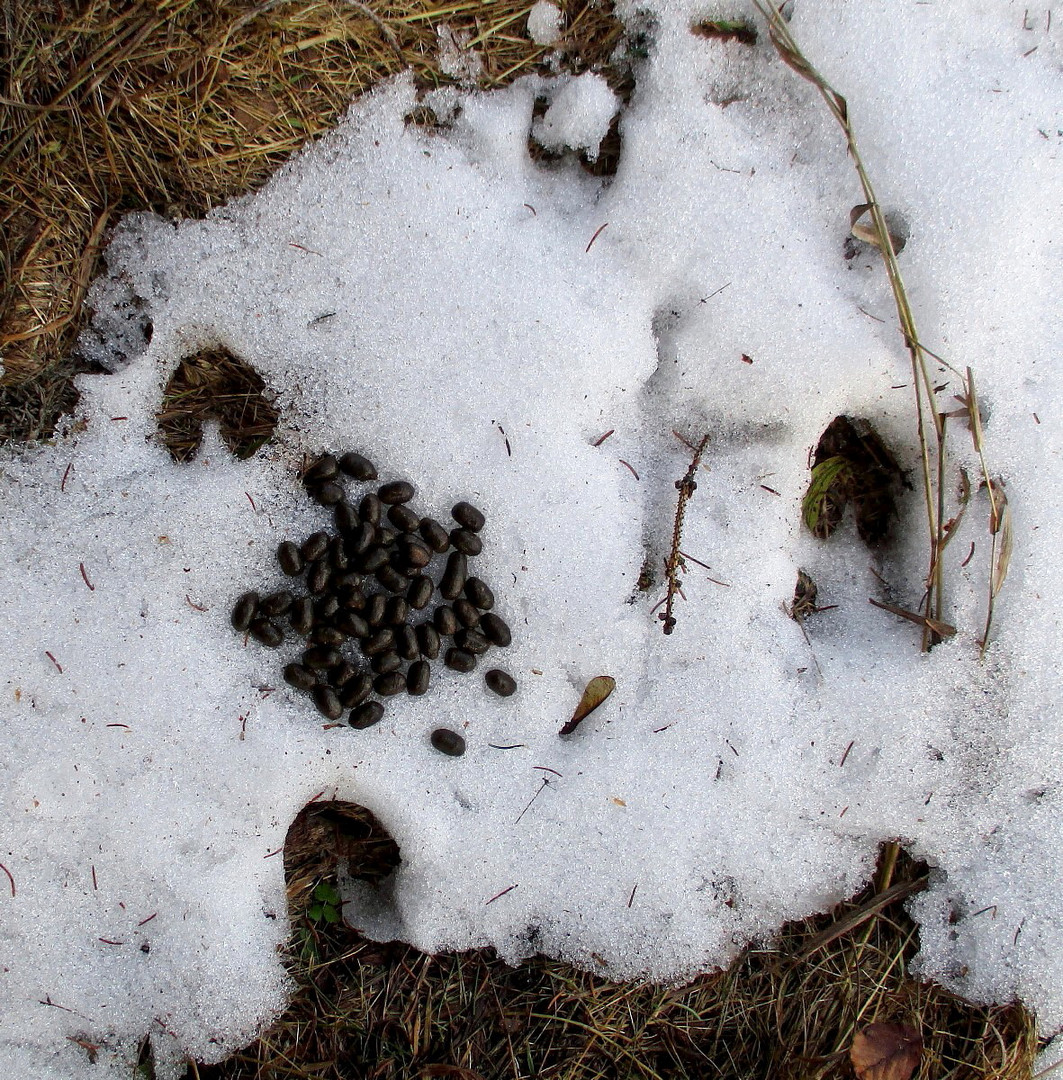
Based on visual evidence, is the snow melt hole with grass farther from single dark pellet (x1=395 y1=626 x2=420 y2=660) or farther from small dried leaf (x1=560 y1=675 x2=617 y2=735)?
single dark pellet (x1=395 y1=626 x2=420 y2=660)

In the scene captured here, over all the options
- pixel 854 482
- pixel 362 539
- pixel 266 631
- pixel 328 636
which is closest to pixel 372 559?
pixel 362 539

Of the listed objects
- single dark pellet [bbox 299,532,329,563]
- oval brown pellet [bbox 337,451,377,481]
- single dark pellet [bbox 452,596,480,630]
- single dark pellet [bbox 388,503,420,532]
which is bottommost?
single dark pellet [bbox 452,596,480,630]

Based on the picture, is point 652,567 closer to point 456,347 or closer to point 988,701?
point 456,347

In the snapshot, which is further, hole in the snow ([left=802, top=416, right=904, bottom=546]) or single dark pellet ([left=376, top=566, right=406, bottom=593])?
hole in the snow ([left=802, top=416, right=904, bottom=546])

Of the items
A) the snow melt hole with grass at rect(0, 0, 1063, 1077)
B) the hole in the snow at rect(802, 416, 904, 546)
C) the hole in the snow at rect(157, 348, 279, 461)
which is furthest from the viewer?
the hole in the snow at rect(802, 416, 904, 546)

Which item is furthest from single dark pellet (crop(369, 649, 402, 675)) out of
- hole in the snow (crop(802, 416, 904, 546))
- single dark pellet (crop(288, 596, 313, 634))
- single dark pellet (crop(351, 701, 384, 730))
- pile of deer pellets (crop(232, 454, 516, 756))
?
hole in the snow (crop(802, 416, 904, 546))

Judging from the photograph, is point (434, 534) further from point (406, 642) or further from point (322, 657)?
point (322, 657)

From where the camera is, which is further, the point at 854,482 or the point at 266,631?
the point at 854,482
